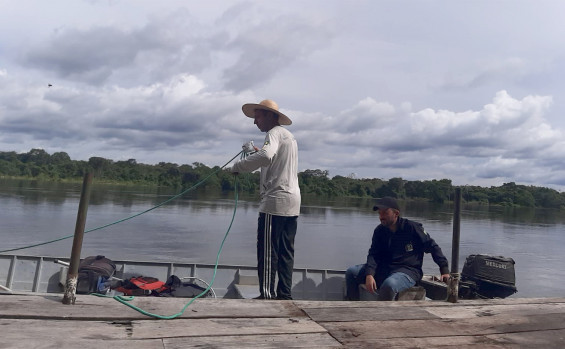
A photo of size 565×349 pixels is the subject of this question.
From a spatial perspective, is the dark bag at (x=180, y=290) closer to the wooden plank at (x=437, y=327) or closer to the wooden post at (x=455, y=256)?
the wooden plank at (x=437, y=327)

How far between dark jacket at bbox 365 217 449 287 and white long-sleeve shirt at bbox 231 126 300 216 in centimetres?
126

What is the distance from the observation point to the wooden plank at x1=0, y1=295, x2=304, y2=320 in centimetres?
291

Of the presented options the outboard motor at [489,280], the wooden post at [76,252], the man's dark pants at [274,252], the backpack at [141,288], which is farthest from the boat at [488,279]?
the wooden post at [76,252]

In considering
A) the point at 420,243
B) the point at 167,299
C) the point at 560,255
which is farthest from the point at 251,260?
the point at 560,255

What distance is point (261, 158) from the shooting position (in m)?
4.16

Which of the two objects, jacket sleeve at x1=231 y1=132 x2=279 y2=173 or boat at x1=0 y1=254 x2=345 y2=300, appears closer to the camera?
jacket sleeve at x1=231 y1=132 x2=279 y2=173

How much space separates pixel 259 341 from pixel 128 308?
1.00 m

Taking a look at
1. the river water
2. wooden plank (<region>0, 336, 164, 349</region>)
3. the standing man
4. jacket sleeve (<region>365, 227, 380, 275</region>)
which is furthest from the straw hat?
the river water

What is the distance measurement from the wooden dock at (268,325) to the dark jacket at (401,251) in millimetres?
1156

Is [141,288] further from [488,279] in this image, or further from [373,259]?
[488,279]

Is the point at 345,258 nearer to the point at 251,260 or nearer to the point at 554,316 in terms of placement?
the point at 251,260

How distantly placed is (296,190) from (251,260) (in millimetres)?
14222

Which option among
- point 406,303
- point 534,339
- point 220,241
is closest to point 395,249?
point 406,303

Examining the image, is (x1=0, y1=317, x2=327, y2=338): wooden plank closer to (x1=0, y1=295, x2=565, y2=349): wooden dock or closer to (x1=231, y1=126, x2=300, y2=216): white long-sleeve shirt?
(x1=0, y1=295, x2=565, y2=349): wooden dock
